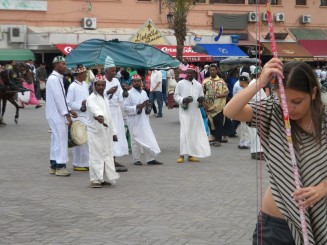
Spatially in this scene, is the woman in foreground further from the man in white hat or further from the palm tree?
the palm tree

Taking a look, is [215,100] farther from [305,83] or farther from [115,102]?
[305,83]

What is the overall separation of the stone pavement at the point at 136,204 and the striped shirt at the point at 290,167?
1076 mm

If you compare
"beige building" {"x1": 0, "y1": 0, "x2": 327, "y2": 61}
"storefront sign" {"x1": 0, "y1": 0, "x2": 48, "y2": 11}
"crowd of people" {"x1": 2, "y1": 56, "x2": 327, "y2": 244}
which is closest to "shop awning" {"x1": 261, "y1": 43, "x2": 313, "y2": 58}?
"beige building" {"x1": 0, "y1": 0, "x2": 327, "y2": 61}

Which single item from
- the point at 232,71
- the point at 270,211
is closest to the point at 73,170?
the point at 232,71

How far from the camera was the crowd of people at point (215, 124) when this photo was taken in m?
3.76

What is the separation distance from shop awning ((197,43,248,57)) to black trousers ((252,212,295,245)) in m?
34.5

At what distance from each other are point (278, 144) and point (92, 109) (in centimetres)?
730

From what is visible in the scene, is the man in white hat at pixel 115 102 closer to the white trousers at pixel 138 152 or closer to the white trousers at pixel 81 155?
the white trousers at pixel 138 152

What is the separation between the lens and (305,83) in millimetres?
3746

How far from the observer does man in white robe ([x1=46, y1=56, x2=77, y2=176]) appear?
1184 centimetres

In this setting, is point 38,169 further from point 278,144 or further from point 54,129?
point 278,144

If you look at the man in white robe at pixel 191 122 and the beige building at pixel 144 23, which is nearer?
the man in white robe at pixel 191 122

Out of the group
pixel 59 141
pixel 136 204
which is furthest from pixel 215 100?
pixel 136 204

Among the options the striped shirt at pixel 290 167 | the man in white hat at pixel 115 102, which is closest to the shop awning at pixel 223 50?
the man in white hat at pixel 115 102
